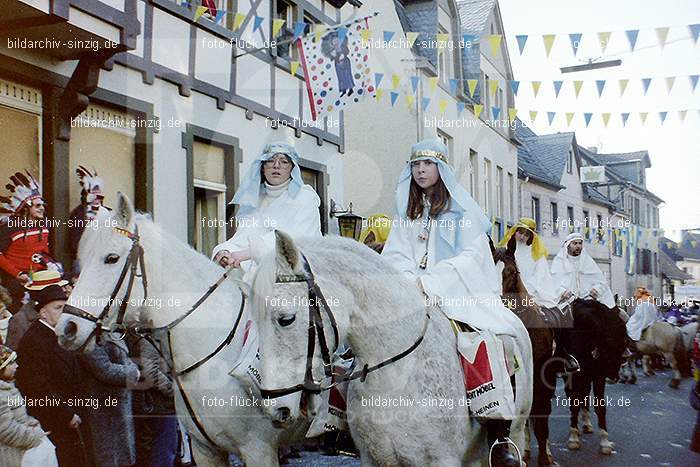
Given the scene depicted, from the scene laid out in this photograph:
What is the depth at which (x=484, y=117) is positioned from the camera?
74.3 ft

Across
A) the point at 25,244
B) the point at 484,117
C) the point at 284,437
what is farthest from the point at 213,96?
the point at 484,117

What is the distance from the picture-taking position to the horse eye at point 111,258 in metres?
3.81

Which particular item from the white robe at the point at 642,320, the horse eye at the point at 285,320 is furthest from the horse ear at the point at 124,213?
the white robe at the point at 642,320

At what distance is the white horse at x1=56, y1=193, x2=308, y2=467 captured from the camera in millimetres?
3863

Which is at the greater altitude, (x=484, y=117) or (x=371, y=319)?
(x=484, y=117)

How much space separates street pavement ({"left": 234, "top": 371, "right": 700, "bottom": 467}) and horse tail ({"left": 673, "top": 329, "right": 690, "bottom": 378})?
3.47 ft

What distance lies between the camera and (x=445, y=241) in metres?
4.03

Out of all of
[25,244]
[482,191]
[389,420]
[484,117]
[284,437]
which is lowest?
[284,437]

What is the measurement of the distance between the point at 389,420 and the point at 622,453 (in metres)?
5.33

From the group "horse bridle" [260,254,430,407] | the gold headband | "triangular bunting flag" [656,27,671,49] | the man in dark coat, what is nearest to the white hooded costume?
"triangular bunting flag" [656,27,671,49]

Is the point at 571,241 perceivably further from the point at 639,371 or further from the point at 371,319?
the point at 639,371

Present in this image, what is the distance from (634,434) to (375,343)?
21.8 ft

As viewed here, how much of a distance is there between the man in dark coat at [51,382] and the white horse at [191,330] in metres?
1.27

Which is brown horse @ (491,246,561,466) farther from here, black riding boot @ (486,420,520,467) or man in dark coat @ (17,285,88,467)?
man in dark coat @ (17,285,88,467)
